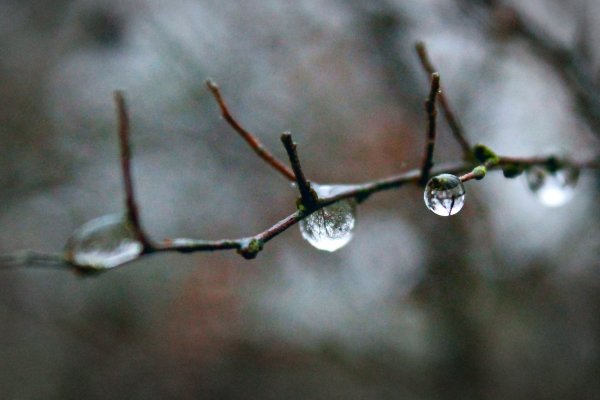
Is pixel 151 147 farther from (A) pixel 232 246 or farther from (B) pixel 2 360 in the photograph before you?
(B) pixel 2 360

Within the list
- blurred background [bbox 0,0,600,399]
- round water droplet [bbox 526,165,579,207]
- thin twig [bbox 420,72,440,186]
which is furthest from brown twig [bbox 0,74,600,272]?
blurred background [bbox 0,0,600,399]

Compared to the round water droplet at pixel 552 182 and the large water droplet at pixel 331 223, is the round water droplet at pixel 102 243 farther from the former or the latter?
the round water droplet at pixel 552 182

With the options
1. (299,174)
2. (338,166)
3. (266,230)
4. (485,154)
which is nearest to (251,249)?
(266,230)

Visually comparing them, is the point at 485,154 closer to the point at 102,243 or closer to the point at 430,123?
the point at 430,123

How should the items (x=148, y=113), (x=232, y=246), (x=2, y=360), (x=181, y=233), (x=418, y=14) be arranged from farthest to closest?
1. (x=2, y=360)
2. (x=181, y=233)
3. (x=148, y=113)
4. (x=418, y=14)
5. (x=232, y=246)

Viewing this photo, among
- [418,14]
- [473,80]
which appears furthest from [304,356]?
[418,14]

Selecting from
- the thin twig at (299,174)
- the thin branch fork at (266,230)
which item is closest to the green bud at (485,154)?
the thin branch fork at (266,230)
